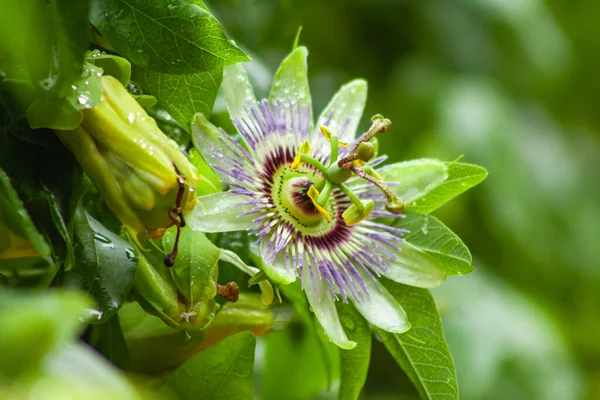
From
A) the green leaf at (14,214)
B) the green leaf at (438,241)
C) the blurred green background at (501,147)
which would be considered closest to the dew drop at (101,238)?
the green leaf at (14,214)

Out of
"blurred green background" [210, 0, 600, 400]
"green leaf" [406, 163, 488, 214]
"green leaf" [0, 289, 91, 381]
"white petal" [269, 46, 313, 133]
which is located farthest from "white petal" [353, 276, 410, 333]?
"blurred green background" [210, 0, 600, 400]

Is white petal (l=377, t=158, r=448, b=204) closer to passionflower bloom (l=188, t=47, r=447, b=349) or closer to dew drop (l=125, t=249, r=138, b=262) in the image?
passionflower bloom (l=188, t=47, r=447, b=349)

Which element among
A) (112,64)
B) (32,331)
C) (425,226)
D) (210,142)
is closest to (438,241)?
(425,226)

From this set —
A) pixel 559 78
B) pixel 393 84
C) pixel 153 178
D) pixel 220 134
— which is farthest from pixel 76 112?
pixel 559 78

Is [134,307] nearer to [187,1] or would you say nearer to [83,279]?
[83,279]

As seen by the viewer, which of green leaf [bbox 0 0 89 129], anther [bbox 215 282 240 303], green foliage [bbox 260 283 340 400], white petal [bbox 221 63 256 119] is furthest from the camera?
green foliage [bbox 260 283 340 400]

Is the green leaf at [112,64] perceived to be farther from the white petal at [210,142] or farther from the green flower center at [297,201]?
the green flower center at [297,201]
